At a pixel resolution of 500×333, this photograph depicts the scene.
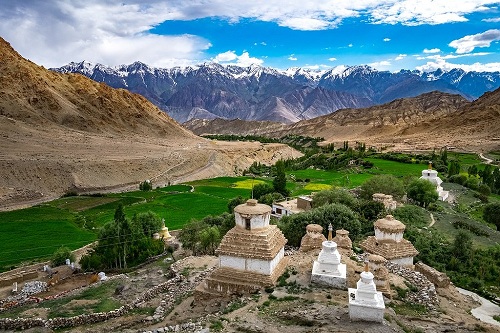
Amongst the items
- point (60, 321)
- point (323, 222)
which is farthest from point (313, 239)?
point (60, 321)

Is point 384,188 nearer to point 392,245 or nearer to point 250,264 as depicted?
point 392,245

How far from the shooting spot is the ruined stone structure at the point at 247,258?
2269 cm

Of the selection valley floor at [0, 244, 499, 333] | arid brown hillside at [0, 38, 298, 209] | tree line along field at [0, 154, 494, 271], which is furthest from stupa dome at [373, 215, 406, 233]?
arid brown hillside at [0, 38, 298, 209]

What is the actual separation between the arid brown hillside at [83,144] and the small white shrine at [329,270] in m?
66.4

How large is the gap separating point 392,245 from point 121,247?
2287cm

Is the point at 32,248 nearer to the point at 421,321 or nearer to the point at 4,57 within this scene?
the point at 421,321

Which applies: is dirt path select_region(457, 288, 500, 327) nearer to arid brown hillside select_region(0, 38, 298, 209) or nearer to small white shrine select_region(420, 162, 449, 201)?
small white shrine select_region(420, 162, 449, 201)

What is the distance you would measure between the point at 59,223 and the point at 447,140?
381 feet

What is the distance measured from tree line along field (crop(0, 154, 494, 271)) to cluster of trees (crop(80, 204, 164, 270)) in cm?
A: 759

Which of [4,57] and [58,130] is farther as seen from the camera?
[4,57]

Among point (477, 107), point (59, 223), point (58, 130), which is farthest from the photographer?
point (477, 107)

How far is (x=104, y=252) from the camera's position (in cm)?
3766

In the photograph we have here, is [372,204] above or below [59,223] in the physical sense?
above

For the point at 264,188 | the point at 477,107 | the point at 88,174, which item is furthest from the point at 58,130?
the point at 477,107
